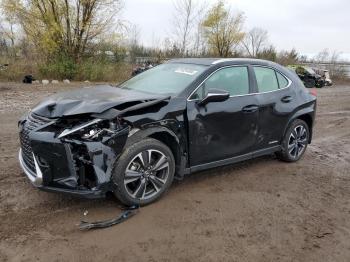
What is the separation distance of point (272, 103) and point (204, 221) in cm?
235

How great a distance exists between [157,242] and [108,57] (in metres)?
17.8

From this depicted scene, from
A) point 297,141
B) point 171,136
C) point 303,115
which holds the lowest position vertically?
point 297,141

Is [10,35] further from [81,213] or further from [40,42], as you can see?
[81,213]

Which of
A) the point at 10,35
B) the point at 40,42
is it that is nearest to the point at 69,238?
the point at 40,42

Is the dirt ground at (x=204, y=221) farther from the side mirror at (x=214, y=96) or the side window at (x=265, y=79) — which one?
the side window at (x=265, y=79)

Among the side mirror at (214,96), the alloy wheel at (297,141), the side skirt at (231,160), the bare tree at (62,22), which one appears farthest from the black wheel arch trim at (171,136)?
the bare tree at (62,22)

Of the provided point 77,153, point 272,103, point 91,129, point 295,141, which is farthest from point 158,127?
point 295,141

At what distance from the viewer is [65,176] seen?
3771 mm

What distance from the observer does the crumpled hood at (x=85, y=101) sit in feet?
12.8

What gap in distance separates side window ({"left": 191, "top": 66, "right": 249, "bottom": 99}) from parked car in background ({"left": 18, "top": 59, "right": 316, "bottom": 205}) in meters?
0.01

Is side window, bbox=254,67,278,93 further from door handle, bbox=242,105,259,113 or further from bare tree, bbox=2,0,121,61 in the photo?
bare tree, bbox=2,0,121,61

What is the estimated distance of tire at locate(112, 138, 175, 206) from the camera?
13.0ft

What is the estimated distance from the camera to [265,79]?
566 centimetres

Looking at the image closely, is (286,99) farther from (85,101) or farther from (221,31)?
(221,31)
